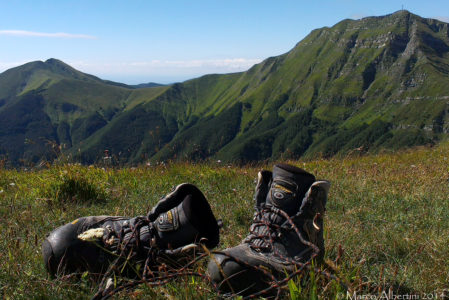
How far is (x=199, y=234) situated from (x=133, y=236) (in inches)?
22.3

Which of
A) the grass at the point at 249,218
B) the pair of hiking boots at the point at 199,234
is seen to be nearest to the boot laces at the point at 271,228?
the pair of hiking boots at the point at 199,234

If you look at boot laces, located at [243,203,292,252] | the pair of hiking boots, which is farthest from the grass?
boot laces, located at [243,203,292,252]

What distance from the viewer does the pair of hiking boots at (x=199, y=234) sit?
2658 millimetres

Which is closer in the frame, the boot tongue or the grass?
the grass

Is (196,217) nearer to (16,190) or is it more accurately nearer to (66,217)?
(66,217)

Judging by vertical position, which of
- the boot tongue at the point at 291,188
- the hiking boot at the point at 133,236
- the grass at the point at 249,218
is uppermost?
the boot tongue at the point at 291,188

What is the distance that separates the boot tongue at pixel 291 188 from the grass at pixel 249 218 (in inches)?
16.1

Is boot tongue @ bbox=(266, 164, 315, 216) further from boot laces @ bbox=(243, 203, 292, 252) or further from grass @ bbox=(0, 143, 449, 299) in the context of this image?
grass @ bbox=(0, 143, 449, 299)

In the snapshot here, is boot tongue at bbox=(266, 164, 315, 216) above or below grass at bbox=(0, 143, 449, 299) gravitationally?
above

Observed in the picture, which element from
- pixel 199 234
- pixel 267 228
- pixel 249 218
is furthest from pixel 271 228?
pixel 249 218

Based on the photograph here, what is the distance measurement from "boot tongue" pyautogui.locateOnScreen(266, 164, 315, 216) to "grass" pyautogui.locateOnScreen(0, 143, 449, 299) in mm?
408

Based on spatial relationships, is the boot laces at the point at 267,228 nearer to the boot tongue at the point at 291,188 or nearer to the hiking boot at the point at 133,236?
the boot tongue at the point at 291,188

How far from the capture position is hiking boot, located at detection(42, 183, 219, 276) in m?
2.70

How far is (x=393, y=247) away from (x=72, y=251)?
282 cm
